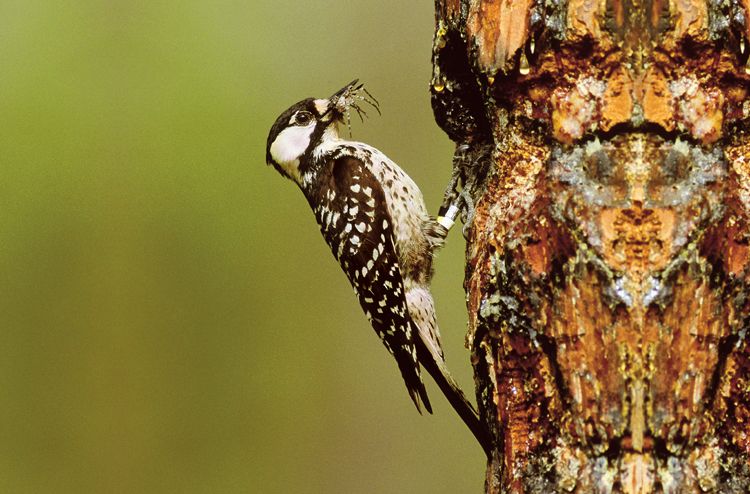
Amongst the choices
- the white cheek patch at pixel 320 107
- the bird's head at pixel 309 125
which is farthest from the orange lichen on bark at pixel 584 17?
the white cheek patch at pixel 320 107

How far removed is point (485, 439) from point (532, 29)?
1.14 metres

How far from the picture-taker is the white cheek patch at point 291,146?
12.8 ft

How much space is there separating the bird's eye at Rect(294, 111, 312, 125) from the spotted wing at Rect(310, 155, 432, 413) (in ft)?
0.82

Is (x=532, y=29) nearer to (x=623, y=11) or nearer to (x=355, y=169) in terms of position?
(x=623, y=11)

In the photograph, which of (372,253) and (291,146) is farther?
(291,146)

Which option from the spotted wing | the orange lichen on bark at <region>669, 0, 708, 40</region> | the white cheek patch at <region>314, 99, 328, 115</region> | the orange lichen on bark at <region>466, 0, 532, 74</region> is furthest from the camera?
the white cheek patch at <region>314, 99, 328, 115</region>

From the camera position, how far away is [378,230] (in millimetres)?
3605

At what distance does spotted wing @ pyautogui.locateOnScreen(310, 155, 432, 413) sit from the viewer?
3.54 m

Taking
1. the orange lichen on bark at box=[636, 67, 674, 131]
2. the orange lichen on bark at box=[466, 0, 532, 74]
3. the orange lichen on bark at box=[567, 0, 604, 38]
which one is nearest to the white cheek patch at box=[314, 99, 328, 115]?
the orange lichen on bark at box=[466, 0, 532, 74]

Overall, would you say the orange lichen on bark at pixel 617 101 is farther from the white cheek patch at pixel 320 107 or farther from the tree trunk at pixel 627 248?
the white cheek patch at pixel 320 107

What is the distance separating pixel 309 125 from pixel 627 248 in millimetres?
1952

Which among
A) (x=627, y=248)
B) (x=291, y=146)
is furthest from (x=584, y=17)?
(x=291, y=146)

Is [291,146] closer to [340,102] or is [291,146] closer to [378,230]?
[340,102]

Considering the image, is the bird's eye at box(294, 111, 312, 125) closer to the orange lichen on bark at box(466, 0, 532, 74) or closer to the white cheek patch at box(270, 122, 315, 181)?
the white cheek patch at box(270, 122, 315, 181)
